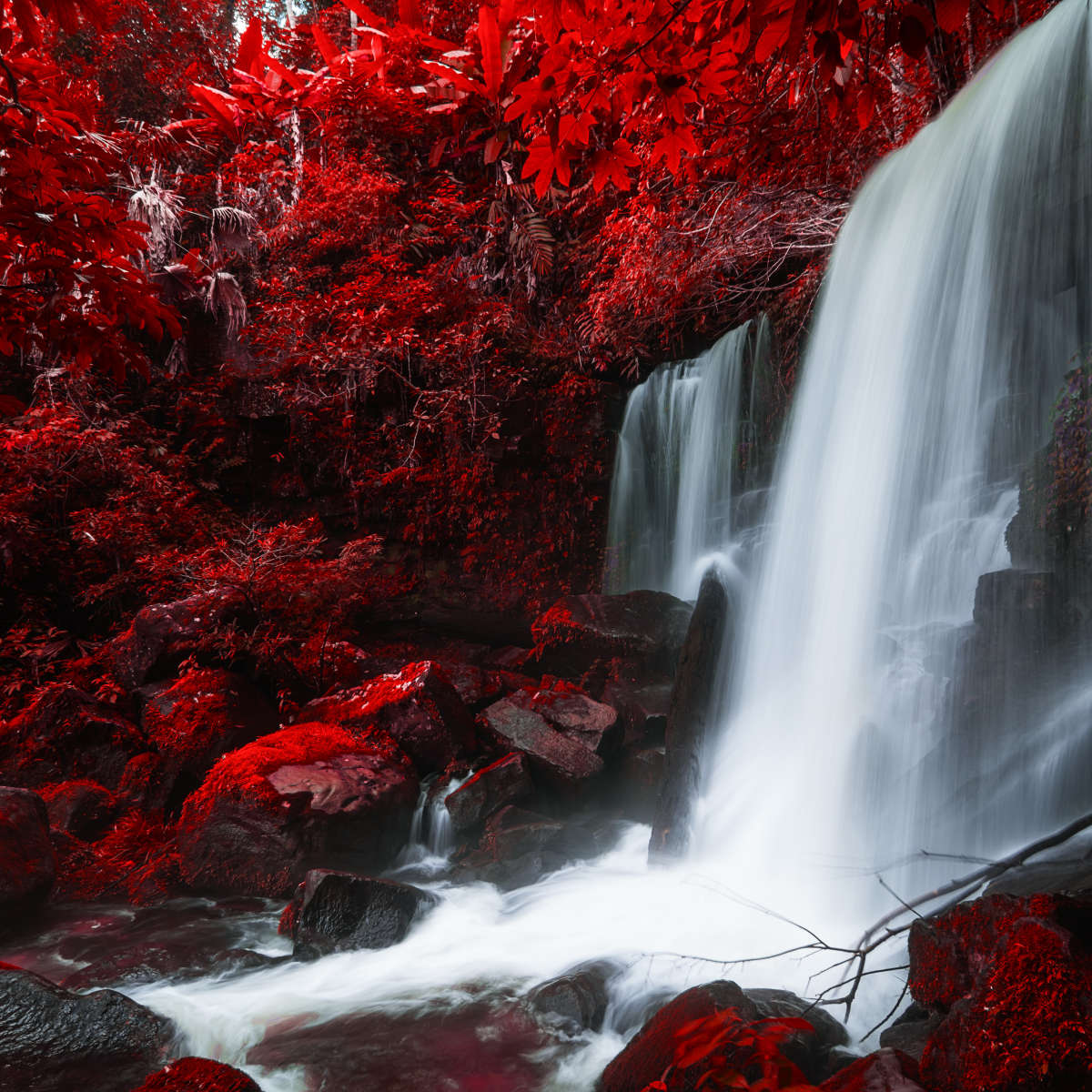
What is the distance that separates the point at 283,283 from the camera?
10844 mm

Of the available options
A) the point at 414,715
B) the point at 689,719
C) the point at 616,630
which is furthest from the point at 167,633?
the point at 689,719

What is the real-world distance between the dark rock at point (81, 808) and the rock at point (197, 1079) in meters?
4.53

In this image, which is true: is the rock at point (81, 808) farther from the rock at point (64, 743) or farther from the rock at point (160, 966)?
the rock at point (160, 966)

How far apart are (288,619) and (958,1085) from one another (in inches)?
300

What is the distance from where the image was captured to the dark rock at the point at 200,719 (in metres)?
6.79

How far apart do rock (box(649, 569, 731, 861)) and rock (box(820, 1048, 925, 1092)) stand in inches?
128

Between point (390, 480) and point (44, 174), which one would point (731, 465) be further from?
point (44, 174)

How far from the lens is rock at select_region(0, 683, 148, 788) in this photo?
6988mm

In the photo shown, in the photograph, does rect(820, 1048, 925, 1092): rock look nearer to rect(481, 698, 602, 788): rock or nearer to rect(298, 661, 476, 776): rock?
rect(481, 698, 602, 788): rock

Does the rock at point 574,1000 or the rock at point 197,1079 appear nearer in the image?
the rock at point 197,1079

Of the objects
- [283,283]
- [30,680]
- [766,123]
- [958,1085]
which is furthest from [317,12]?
[958,1085]

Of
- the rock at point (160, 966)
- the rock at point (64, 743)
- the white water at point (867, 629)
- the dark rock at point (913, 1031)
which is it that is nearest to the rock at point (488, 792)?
the white water at point (867, 629)

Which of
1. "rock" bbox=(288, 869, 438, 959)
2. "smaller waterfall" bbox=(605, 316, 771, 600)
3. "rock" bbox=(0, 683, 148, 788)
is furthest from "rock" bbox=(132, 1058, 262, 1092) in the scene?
"smaller waterfall" bbox=(605, 316, 771, 600)

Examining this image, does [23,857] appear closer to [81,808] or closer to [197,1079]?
[81,808]
